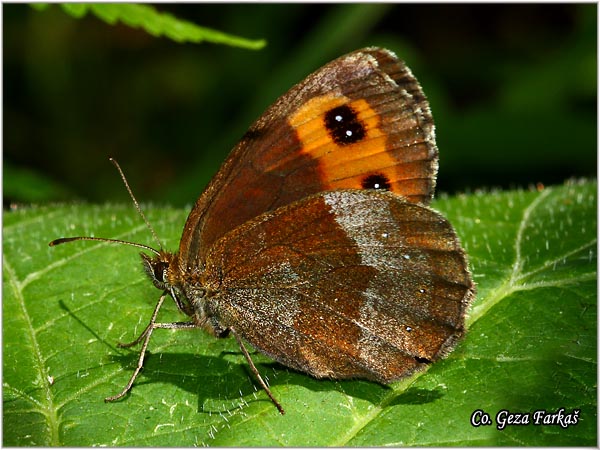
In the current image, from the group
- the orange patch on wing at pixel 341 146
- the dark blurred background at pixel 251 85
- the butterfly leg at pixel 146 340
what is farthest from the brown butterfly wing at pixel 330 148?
the dark blurred background at pixel 251 85

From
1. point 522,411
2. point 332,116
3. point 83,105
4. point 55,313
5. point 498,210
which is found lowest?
point 522,411

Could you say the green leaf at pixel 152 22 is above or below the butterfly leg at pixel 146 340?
above

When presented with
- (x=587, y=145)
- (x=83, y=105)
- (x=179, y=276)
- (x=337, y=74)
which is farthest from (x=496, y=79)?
(x=179, y=276)

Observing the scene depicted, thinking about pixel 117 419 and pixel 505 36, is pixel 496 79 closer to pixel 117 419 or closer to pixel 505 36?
pixel 505 36

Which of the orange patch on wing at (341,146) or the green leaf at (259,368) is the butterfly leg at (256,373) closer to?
the green leaf at (259,368)

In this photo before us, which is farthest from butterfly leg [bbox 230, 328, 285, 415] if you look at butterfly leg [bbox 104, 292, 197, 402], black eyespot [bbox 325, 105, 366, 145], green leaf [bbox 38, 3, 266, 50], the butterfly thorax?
green leaf [bbox 38, 3, 266, 50]

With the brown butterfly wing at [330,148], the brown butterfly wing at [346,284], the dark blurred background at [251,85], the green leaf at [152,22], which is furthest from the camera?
the dark blurred background at [251,85]

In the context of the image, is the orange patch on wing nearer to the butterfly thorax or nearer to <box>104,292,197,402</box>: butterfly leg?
the butterfly thorax

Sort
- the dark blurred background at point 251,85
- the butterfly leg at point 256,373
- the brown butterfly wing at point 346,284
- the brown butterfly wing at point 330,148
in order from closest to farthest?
the butterfly leg at point 256,373
the brown butterfly wing at point 346,284
the brown butterfly wing at point 330,148
the dark blurred background at point 251,85

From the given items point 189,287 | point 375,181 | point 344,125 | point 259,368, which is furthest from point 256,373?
point 344,125
